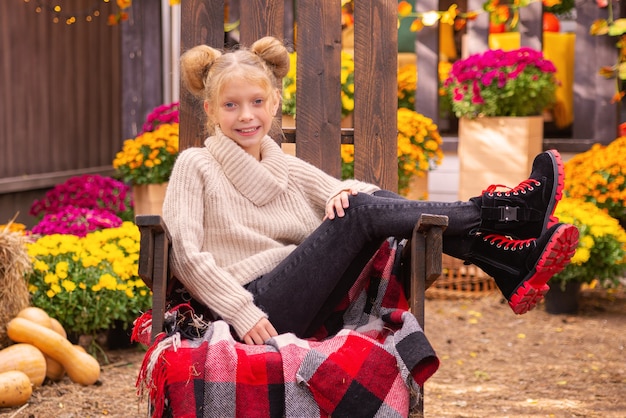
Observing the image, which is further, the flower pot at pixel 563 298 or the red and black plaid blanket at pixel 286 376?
the flower pot at pixel 563 298

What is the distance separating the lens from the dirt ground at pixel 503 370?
3.33m

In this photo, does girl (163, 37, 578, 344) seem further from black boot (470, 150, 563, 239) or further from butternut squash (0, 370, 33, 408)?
butternut squash (0, 370, 33, 408)

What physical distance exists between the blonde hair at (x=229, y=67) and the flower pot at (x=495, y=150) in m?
2.53

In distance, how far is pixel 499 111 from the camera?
5.34 meters

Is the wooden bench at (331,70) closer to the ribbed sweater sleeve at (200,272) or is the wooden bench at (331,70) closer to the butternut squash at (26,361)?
the ribbed sweater sleeve at (200,272)

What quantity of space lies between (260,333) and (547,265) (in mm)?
745

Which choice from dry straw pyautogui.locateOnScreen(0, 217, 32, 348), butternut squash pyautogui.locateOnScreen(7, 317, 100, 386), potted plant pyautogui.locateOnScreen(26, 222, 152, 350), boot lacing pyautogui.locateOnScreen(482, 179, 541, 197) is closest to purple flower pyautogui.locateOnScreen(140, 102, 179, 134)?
potted plant pyautogui.locateOnScreen(26, 222, 152, 350)

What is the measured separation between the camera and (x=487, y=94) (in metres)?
5.29

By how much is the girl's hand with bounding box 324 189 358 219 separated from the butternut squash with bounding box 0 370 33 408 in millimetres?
1296

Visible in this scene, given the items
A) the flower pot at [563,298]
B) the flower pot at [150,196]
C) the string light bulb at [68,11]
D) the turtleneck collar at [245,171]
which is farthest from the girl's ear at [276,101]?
the string light bulb at [68,11]

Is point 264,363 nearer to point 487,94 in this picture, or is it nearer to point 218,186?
point 218,186

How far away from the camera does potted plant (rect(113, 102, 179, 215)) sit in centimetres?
475

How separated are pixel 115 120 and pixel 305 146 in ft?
12.9

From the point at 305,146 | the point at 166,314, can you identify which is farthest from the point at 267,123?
the point at 166,314
